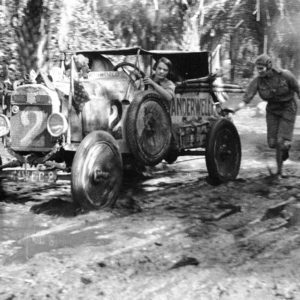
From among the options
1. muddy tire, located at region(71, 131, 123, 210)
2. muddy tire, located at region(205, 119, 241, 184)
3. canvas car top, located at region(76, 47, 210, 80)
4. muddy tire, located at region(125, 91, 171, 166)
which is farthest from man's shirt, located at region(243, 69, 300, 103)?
muddy tire, located at region(71, 131, 123, 210)

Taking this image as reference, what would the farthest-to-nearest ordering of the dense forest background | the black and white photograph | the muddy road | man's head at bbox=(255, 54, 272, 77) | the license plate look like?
the dense forest background
man's head at bbox=(255, 54, 272, 77)
the license plate
the black and white photograph
the muddy road

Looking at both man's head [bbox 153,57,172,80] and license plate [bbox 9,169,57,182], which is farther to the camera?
man's head [bbox 153,57,172,80]

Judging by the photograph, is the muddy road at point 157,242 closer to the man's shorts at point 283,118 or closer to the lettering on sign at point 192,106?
the man's shorts at point 283,118

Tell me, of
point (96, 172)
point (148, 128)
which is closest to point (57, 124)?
point (96, 172)

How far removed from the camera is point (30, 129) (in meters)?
6.70

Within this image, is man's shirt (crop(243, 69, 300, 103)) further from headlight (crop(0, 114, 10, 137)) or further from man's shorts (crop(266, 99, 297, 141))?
headlight (crop(0, 114, 10, 137))

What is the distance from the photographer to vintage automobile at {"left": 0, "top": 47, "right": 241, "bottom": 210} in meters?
6.20

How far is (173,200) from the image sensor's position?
704cm

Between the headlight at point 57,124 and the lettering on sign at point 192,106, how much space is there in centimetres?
174

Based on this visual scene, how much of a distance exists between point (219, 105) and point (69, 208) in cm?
307

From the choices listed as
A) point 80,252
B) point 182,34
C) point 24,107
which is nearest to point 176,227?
point 80,252

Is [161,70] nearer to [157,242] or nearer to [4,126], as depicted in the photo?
[4,126]

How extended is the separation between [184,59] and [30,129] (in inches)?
102

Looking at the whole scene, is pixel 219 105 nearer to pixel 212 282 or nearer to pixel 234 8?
pixel 212 282
